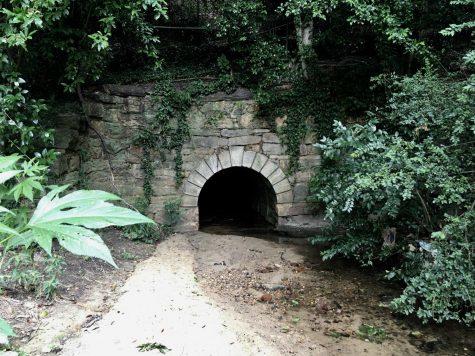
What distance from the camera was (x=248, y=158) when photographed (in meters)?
6.50

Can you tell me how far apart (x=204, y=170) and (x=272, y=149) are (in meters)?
1.19

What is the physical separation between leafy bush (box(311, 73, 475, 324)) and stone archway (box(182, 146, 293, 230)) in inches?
68.7

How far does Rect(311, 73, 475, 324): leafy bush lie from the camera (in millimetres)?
3430

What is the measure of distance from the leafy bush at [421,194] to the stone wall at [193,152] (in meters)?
1.76

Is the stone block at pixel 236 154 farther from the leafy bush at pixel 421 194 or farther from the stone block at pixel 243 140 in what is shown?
the leafy bush at pixel 421 194

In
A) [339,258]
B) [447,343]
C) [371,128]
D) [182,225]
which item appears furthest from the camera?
[182,225]

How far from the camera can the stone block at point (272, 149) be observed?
6543 mm

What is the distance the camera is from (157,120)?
6.24 m

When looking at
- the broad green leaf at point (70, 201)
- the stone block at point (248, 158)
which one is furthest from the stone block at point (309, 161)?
the broad green leaf at point (70, 201)

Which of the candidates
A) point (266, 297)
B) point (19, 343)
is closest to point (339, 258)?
point (266, 297)

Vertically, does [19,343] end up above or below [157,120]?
below

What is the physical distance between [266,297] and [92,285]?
1.81m

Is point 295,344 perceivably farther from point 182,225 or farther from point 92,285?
point 182,225

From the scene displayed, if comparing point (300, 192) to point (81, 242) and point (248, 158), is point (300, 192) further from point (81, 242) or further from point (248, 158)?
point (81, 242)
